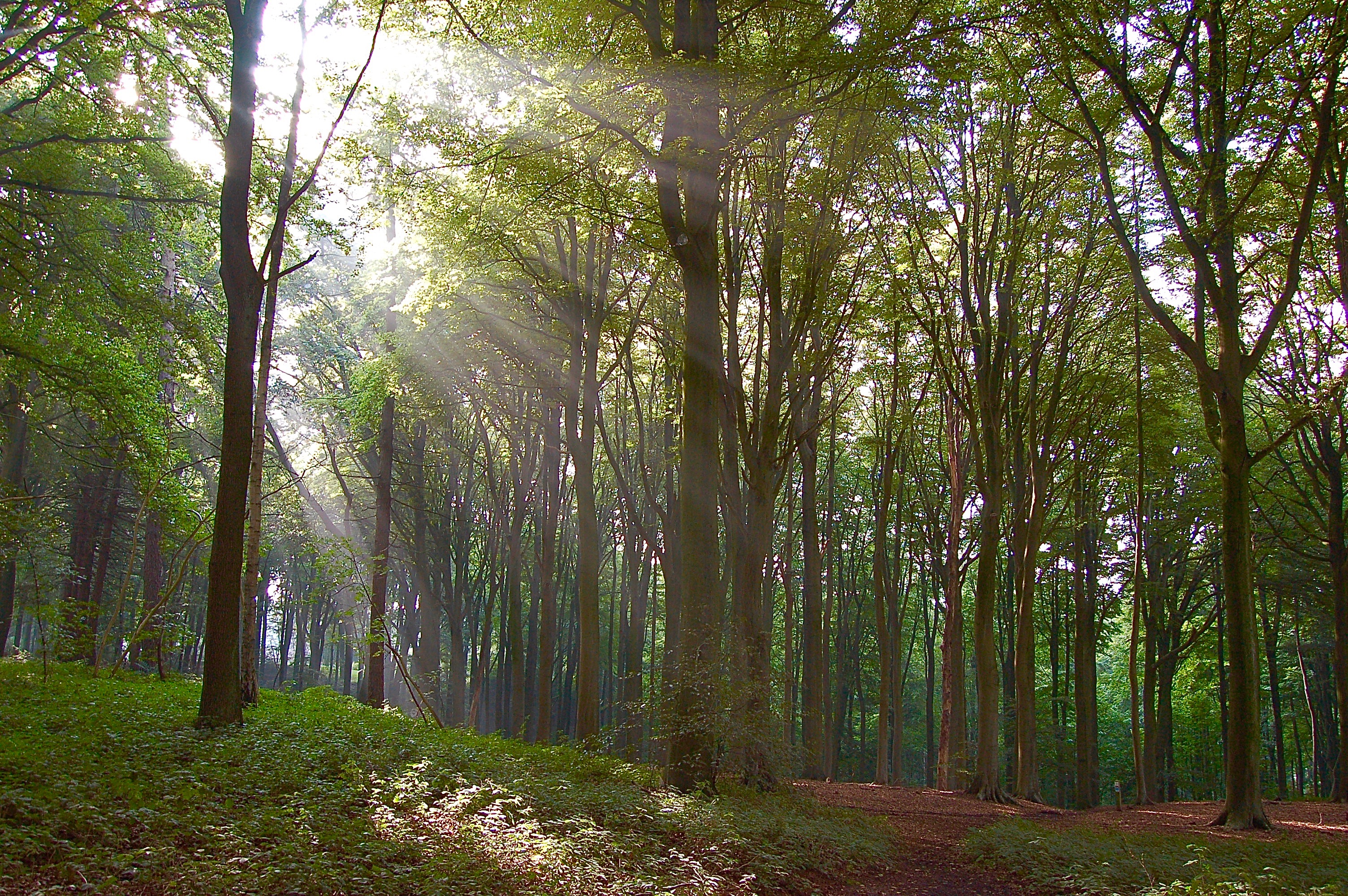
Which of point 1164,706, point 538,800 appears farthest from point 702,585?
point 1164,706

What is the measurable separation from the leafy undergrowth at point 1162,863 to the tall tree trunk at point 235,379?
339 inches

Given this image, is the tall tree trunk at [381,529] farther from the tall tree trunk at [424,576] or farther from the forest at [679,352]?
the tall tree trunk at [424,576]

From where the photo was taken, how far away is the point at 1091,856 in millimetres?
8008

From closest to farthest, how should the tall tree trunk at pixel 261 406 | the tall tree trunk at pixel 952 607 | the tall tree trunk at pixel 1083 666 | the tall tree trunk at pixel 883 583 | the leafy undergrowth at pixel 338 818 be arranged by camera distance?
the leafy undergrowth at pixel 338 818 → the tall tree trunk at pixel 261 406 → the tall tree trunk at pixel 952 607 → the tall tree trunk at pixel 1083 666 → the tall tree trunk at pixel 883 583

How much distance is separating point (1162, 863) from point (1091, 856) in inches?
25.2

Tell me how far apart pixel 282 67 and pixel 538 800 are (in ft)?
37.3

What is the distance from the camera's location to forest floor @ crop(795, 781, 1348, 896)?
680cm

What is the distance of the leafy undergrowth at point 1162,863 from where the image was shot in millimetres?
6113

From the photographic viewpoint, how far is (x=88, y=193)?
1000cm

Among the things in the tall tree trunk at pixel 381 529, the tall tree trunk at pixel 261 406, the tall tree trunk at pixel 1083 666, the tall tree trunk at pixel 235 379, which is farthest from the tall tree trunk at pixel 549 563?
the tall tree trunk at pixel 1083 666

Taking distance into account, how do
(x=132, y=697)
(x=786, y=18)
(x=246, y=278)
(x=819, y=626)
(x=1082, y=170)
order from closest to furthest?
(x=246, y=278), (x=132, y=697), (x=786, y=18), (x=1082, y=170), (x=819, y=626)

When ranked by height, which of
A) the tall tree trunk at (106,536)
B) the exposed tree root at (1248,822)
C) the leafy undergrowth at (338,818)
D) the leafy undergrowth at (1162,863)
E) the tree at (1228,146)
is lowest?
the exposed tree root at (1248,822)

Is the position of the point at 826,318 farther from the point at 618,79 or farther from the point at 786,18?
the point at 618,79

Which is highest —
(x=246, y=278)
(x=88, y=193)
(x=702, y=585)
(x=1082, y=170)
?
(x=1082, y=170)
